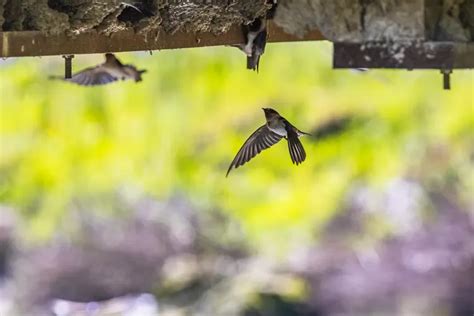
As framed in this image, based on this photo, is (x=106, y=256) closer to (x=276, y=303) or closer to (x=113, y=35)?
(x=276, y=303)

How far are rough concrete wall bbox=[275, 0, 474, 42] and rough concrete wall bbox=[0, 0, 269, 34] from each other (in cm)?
39

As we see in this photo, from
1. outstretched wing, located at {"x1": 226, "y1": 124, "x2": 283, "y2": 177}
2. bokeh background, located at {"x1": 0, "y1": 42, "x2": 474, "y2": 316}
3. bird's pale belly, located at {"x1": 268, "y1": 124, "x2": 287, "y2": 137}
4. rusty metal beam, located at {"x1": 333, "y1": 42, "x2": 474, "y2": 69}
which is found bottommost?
bokeh background, located at {"x1": 0, "y1": 42, "x2": 474, "y2": 316}

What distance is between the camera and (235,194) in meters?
6.67

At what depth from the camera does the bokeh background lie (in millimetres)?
6223

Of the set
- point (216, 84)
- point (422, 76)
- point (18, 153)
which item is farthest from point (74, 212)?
point (422, 76)

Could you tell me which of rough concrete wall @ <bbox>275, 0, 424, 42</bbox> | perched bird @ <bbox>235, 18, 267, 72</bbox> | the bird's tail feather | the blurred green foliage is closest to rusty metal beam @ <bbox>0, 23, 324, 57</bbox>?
perched bird @ <bbox>235, 18, 267, 72</bbox>

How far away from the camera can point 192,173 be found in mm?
6680

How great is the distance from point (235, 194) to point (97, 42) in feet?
17.1

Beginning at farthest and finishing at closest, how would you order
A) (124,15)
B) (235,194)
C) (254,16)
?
(235,194)
(254,16)
(124,15)

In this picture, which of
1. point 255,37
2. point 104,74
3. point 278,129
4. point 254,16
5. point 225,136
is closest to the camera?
point 254,16

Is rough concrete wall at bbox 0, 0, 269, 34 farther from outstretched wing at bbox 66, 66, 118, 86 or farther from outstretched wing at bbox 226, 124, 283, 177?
outstretched wing at bbox 66, 66, 118, 86

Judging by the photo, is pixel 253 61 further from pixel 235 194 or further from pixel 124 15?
pixel 235 194

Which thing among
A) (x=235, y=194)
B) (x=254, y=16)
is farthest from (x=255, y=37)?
(x=235, y=194)

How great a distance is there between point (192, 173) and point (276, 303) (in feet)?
4.05
